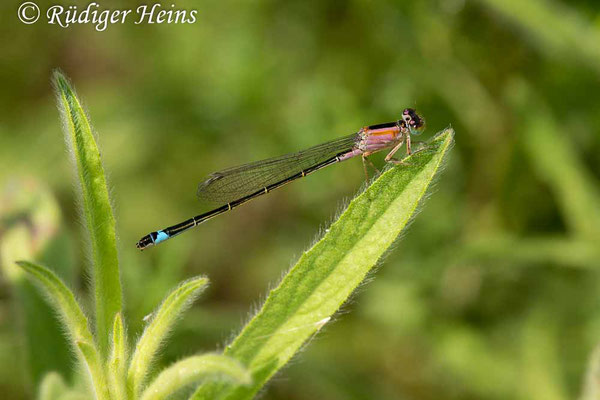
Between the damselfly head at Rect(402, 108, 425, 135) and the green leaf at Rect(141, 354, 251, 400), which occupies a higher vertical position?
the damselfly head at Rect(402, 108, 425, 135)

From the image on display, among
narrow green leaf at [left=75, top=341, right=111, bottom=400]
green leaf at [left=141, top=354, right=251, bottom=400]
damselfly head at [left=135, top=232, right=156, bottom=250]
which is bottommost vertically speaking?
green leaf at [left=141, top=354, right=251, bottom=400]

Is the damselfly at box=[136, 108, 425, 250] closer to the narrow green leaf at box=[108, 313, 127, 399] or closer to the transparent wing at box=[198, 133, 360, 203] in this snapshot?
the transparent wing at box=[198, 133, 360, 203]

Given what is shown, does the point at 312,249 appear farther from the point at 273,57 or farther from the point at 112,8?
the point at 112,8

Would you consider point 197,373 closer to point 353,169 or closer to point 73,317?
point 73,317

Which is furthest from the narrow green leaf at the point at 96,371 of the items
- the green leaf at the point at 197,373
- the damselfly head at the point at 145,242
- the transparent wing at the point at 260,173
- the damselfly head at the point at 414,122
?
the damselfly head at the point at 414,122

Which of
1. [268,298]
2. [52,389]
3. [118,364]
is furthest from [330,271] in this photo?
[52,389]

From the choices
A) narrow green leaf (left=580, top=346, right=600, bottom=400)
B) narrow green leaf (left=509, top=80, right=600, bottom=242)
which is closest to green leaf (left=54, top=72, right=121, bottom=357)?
narrow green leaf (left=580, top=346, right=600, bottom=400)

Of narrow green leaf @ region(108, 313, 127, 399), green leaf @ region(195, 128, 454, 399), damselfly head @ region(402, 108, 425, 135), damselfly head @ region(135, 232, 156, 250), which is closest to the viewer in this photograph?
narrow green leaf @ region(108, 313, 127, 399)
